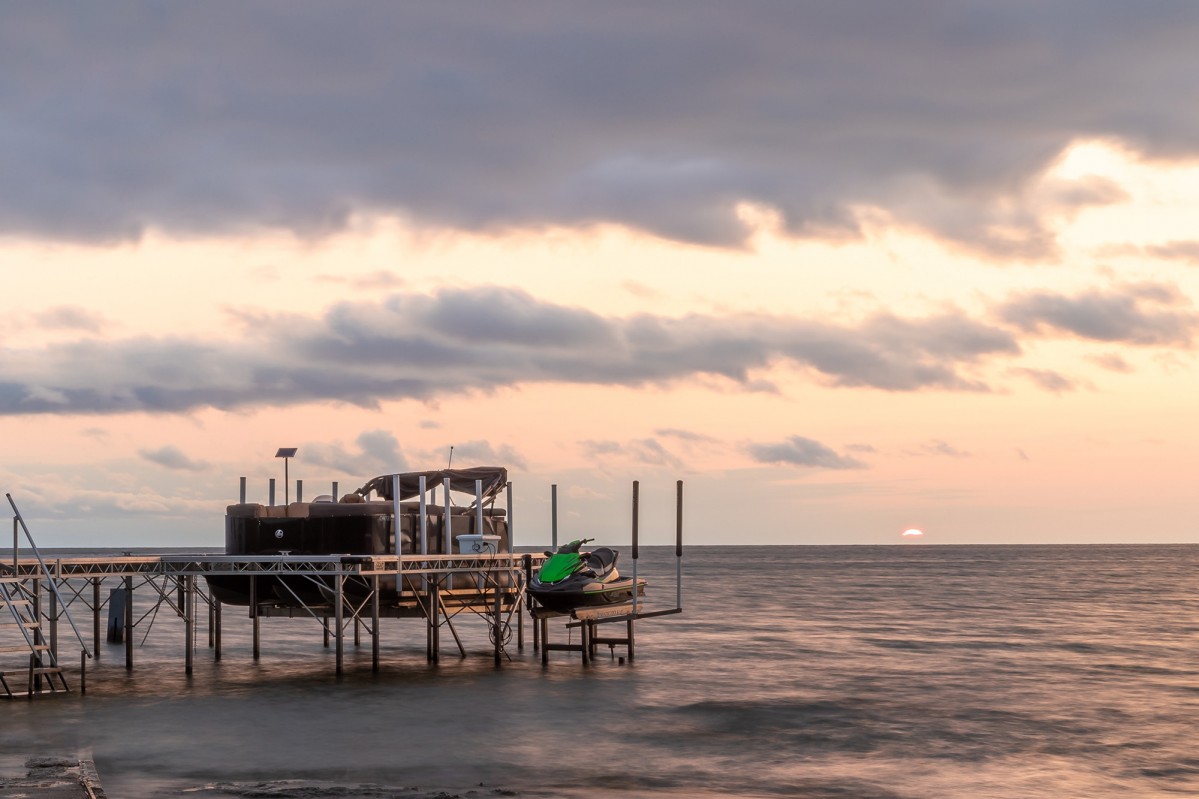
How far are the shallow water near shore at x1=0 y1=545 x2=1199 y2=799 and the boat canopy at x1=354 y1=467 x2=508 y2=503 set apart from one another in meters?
6.53

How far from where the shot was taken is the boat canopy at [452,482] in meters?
51.3

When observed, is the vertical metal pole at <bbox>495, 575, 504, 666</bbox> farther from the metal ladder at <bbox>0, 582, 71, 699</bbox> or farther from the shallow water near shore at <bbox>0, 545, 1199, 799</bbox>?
the metal ladder at <bbox>0, 582, 71, 699</bbox>

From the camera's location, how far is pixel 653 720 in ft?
119

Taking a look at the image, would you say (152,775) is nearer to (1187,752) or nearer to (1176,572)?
(1187,752)

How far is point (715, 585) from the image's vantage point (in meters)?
136

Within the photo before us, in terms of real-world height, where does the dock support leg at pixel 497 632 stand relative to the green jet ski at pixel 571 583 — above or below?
below

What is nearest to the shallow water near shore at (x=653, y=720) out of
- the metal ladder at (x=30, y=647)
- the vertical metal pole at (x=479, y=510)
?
the metal ladder at (x=30, y=647)

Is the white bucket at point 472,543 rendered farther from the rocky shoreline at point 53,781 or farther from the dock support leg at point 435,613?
the rocky shoreline at point 53,781

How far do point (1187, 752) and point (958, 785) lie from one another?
8.53 meters

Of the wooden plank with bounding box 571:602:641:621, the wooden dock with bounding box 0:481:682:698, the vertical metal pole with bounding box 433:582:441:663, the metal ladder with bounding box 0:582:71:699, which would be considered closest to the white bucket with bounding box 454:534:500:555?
the wooden dock with bounding box 0:481:682:698

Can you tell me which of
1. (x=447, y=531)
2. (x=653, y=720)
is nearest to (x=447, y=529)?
(x=447, y=531)

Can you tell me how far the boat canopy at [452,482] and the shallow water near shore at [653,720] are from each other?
6534 mm

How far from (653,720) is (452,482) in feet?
59.6

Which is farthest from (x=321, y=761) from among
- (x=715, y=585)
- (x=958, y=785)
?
(x=715, y=585)
